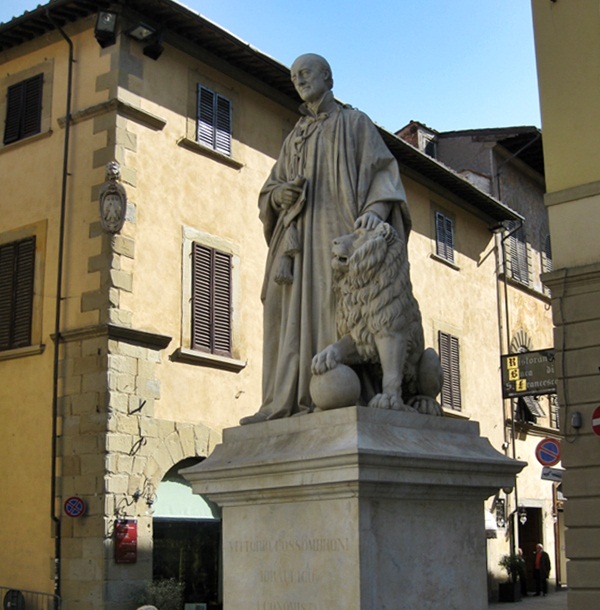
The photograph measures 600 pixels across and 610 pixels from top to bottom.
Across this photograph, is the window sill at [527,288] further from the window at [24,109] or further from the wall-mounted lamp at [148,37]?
the window at [24,109]

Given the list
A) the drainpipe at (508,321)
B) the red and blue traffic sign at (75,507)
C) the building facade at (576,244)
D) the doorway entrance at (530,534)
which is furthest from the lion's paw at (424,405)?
the doorway entrance at (530,534)

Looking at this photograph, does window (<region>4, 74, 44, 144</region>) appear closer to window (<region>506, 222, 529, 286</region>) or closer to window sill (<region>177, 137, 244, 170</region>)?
window sill (<region>177, 137, 244, 170</region>)

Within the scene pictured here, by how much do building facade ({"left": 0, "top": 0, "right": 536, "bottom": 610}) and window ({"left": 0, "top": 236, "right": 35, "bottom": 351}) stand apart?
3cm

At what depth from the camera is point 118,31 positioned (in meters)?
17.4

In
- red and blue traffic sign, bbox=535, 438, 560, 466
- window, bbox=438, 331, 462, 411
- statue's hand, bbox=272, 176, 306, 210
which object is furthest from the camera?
window, bbox=438, 331, 462, 411

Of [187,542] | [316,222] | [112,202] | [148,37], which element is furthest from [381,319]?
[148,37]

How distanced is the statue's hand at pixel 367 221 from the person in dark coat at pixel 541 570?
21.9 m

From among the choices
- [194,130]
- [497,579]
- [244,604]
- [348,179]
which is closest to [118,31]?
[194,130]

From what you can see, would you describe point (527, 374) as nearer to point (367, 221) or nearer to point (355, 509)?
point (367, 221)

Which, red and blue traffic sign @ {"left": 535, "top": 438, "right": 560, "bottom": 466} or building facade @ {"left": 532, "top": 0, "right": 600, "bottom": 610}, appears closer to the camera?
building facade @ {"left": 532, "top": 0, "right": 600, "bottom": 610}

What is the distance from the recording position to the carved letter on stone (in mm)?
16500

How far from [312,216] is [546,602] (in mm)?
19678

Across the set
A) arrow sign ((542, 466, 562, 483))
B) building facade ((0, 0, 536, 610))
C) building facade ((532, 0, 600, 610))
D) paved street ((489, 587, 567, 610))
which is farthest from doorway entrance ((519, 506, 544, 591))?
building facade ((532, 0, 600, 610))

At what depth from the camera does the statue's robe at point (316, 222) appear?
633cm
